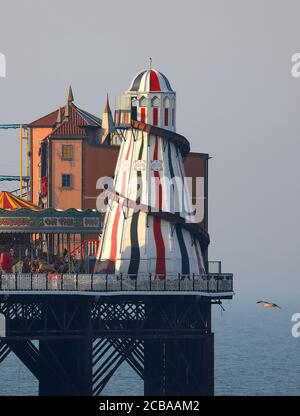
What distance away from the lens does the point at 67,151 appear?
176 metres

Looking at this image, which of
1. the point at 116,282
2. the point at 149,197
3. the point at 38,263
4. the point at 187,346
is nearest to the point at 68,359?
the point at 38,263

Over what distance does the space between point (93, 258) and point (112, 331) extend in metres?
7.42

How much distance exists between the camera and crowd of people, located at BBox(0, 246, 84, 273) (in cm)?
15738

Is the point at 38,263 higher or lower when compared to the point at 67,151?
lower

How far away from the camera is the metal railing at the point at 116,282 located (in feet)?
507

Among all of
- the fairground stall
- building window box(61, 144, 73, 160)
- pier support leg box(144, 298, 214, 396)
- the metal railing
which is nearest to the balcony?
the metal railing

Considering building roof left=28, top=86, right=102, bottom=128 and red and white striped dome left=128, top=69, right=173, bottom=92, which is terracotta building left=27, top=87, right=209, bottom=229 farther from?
red and white striped dome left=128, top=69, right=173, bottom=92

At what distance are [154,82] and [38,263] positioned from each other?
48.1ft

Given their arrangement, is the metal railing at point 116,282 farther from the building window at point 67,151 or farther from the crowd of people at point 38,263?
the building window at point 67,151

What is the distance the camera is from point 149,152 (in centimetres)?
16200

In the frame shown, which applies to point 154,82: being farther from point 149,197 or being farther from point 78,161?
point 78,161
